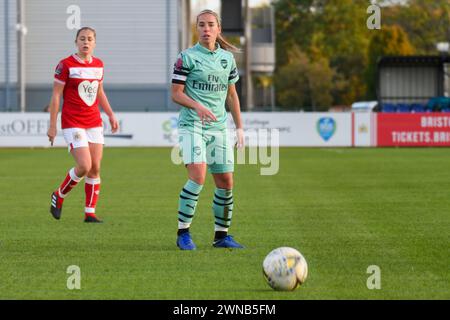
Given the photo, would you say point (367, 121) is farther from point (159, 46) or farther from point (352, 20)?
point (352, 20)

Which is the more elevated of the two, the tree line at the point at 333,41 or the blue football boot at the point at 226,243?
the tree line at the point at 333,41

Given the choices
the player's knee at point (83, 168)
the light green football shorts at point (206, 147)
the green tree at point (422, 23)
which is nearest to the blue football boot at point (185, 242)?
the light green football shorts at point (206, 147)

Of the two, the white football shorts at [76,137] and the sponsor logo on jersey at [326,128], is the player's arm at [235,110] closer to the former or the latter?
the white football shorts at [76,137]

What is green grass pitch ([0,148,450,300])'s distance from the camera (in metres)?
8.32

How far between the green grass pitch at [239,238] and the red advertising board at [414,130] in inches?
673

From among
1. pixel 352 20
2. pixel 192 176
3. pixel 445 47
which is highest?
pixel 352 20

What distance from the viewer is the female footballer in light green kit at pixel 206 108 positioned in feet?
34.1

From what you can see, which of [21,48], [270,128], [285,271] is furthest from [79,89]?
[21,48]

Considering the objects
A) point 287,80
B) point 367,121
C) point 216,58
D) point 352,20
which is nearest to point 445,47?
point 367,121

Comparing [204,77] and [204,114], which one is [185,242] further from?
[204,77]

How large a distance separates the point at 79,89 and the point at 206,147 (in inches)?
122

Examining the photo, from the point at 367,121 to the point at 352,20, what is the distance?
60104 millimetres

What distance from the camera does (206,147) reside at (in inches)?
417

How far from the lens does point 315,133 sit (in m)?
40.7
